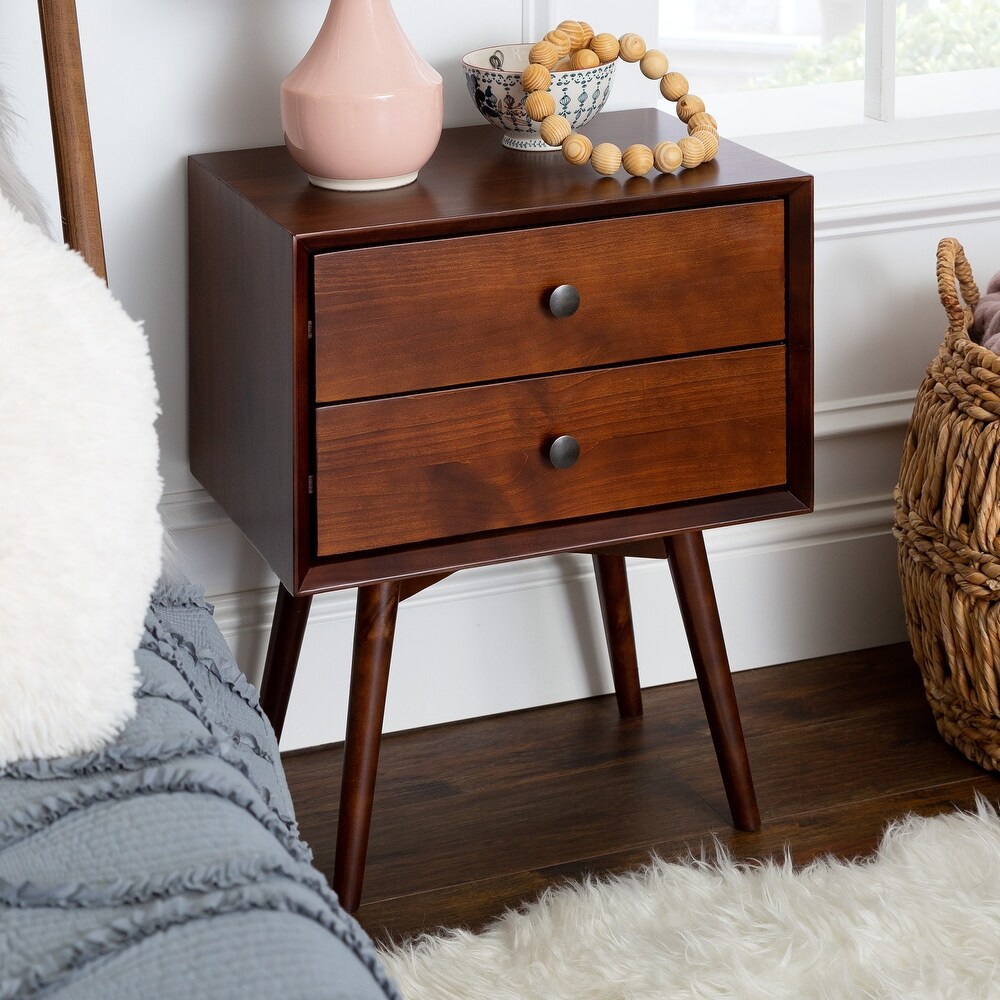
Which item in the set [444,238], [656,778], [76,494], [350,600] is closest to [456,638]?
[350,600]

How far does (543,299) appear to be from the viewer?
114 cm

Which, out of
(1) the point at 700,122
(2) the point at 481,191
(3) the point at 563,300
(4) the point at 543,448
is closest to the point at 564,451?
(4) the point at 543,448

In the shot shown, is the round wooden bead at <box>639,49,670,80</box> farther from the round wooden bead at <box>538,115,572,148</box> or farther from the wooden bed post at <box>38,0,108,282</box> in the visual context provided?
the wooden bed post at <box>38,0,108,282</box>

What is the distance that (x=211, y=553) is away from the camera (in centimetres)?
149

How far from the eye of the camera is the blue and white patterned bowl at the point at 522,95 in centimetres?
125

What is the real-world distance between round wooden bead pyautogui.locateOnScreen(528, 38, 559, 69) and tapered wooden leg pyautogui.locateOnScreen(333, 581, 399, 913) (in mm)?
509

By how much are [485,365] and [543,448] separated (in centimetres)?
10

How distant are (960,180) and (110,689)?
138 cm

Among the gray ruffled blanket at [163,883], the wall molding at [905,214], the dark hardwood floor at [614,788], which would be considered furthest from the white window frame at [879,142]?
the gray ruffled blanket at [163,883]

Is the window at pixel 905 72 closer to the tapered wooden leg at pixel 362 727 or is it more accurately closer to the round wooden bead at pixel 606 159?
the round wooden bead at pixel 606 159

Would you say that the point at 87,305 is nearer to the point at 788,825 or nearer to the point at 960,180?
the point at 788,825

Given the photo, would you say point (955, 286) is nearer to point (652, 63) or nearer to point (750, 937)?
point (652, 63)

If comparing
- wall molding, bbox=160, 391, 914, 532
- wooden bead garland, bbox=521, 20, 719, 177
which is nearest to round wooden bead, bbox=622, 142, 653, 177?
wooden bead garland, bbox=521, 20, 719, 177

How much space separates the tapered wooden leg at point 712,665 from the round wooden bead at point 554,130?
1.35 feet
